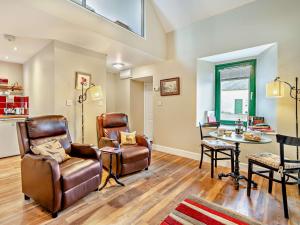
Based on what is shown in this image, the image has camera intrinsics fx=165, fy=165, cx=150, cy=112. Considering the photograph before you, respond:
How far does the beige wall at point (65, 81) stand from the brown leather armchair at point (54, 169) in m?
0.83

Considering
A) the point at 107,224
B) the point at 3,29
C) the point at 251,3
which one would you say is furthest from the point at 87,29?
the point at 251,3

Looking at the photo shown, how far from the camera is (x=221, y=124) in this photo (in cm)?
391

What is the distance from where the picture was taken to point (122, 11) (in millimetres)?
3379

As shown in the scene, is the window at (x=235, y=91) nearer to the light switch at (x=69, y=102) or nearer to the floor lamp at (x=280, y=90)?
the floor lamp at (x=280, y=90)

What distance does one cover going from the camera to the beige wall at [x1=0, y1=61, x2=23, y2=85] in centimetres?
480

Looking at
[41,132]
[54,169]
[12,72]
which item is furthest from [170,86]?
[12,72]

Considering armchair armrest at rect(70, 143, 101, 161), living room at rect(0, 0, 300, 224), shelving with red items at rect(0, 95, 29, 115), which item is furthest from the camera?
shelving with red items at rect(0, 95, 29, 115)

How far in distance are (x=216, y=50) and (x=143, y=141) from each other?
2.36 metres

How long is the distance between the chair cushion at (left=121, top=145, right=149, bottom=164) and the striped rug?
1102 millimetres

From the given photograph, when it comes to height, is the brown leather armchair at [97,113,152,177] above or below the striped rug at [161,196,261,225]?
above

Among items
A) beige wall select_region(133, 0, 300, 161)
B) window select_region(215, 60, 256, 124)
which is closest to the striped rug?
beige wall select_region(133, 0, 300, 161)

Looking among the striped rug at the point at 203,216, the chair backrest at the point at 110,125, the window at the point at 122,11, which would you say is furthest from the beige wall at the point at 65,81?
the striped rug at the point at 203,216

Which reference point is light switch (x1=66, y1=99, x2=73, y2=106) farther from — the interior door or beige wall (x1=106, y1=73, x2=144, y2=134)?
the interior door

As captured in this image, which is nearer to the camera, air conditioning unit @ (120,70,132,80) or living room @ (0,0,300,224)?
living room @ (0,0,300,224)
